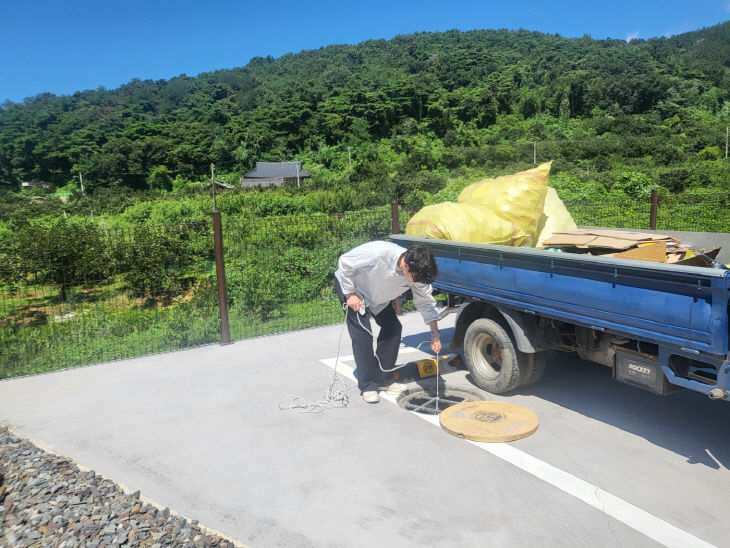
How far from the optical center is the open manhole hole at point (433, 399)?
189 inches

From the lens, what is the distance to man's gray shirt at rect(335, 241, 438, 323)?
4609 millimetres

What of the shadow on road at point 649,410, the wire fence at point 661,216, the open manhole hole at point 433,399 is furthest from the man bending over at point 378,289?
the wire fence at point 661,216

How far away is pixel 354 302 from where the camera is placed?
14.9 feet

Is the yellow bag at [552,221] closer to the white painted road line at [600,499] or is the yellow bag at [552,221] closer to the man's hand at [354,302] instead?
the man's hand at [354,302]

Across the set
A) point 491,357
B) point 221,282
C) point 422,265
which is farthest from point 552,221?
point 221,282

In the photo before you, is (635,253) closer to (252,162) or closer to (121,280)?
(121,280)

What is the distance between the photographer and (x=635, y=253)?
4152 millimetres

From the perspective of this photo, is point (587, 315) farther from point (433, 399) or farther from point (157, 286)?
point (157, 286)

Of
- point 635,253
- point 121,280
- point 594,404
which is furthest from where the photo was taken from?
point 121,280

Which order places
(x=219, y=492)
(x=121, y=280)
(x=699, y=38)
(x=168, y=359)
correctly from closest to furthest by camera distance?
(x=219, y=492)
(x=168, y=359)
(x=121, y=280)
(x=699, y=38)

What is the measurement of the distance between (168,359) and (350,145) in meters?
73.5

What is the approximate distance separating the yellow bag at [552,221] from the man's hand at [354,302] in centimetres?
223

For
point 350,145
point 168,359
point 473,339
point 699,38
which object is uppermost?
point 699,38

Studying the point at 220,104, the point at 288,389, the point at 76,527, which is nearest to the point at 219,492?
the point at 76,527
